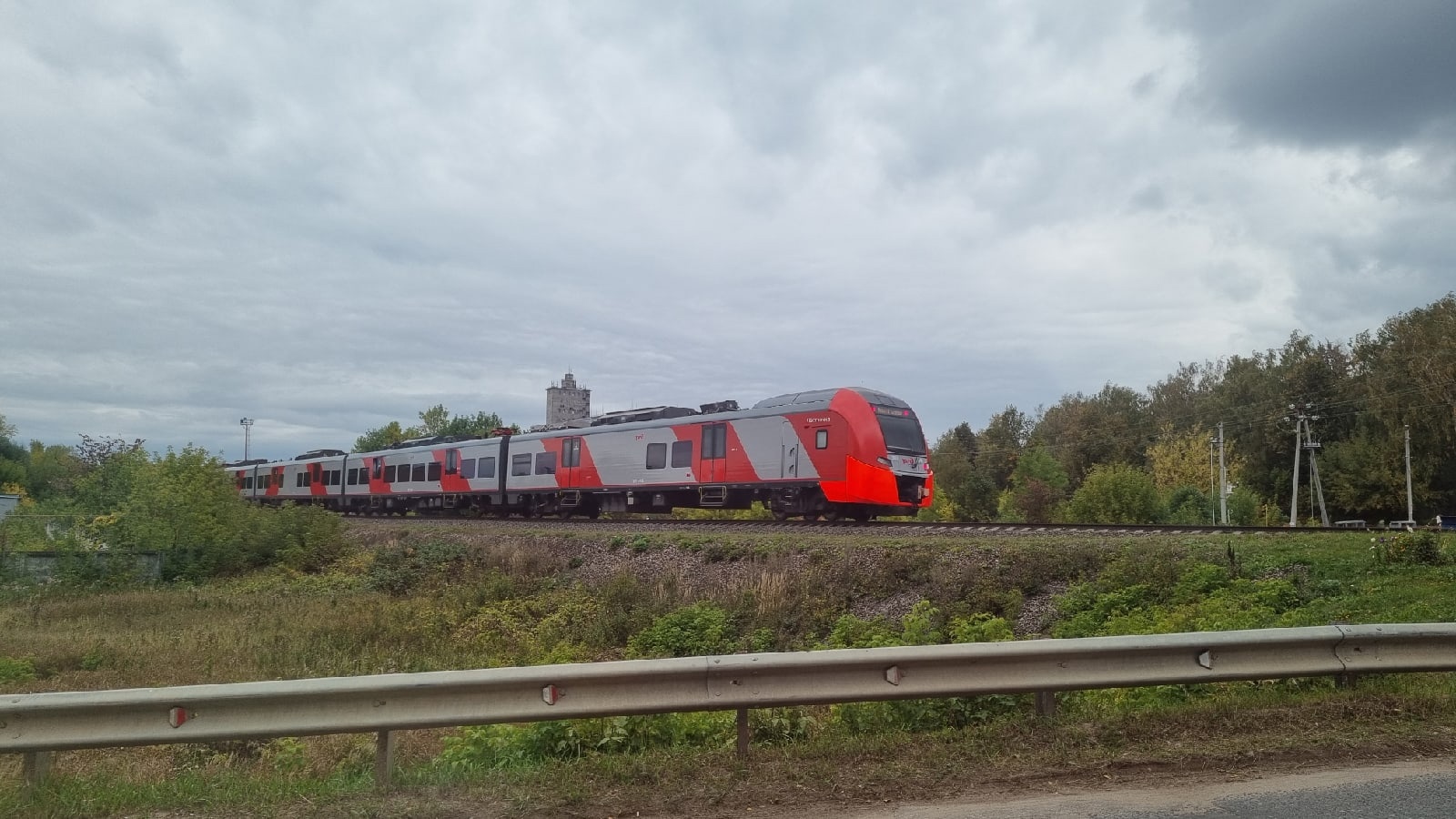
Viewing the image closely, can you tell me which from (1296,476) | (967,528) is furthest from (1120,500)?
(967,528)

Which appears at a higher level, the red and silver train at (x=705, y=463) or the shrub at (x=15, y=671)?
the red and silver train at (x=705, y=463)

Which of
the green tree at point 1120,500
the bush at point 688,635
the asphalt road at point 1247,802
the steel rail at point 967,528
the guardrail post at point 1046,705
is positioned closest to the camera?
the asphalt road at point 1247,802

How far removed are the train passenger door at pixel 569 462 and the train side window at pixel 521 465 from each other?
5.93ft

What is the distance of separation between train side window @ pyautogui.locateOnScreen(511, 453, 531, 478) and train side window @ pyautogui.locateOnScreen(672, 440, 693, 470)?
25.3 feet

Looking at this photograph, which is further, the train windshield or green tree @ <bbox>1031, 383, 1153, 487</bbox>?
green tree @ <bbox>1031, 383, 1153, 487</bbox>

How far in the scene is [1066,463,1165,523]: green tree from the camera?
53844 mm

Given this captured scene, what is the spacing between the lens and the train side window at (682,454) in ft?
→ 79.8

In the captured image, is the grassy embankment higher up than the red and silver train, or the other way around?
the red and silver train

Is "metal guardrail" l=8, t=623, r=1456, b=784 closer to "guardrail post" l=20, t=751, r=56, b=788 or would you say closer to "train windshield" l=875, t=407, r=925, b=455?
"guardrail post" l=20, t=751, r=56, b=788

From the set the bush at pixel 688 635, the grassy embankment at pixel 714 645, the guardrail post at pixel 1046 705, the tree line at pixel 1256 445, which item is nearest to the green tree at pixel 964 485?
the tree line at pixel 1256 445

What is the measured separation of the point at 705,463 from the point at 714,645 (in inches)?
428

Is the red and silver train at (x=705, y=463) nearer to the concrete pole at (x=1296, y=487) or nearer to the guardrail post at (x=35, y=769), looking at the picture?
the guardrail post at (x=35, y=769)

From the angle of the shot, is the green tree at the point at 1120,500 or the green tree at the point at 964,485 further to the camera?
the green tree at the point at 964,485

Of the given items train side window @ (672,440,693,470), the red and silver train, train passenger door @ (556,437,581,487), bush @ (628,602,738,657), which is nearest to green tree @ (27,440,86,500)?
the red and silver train
